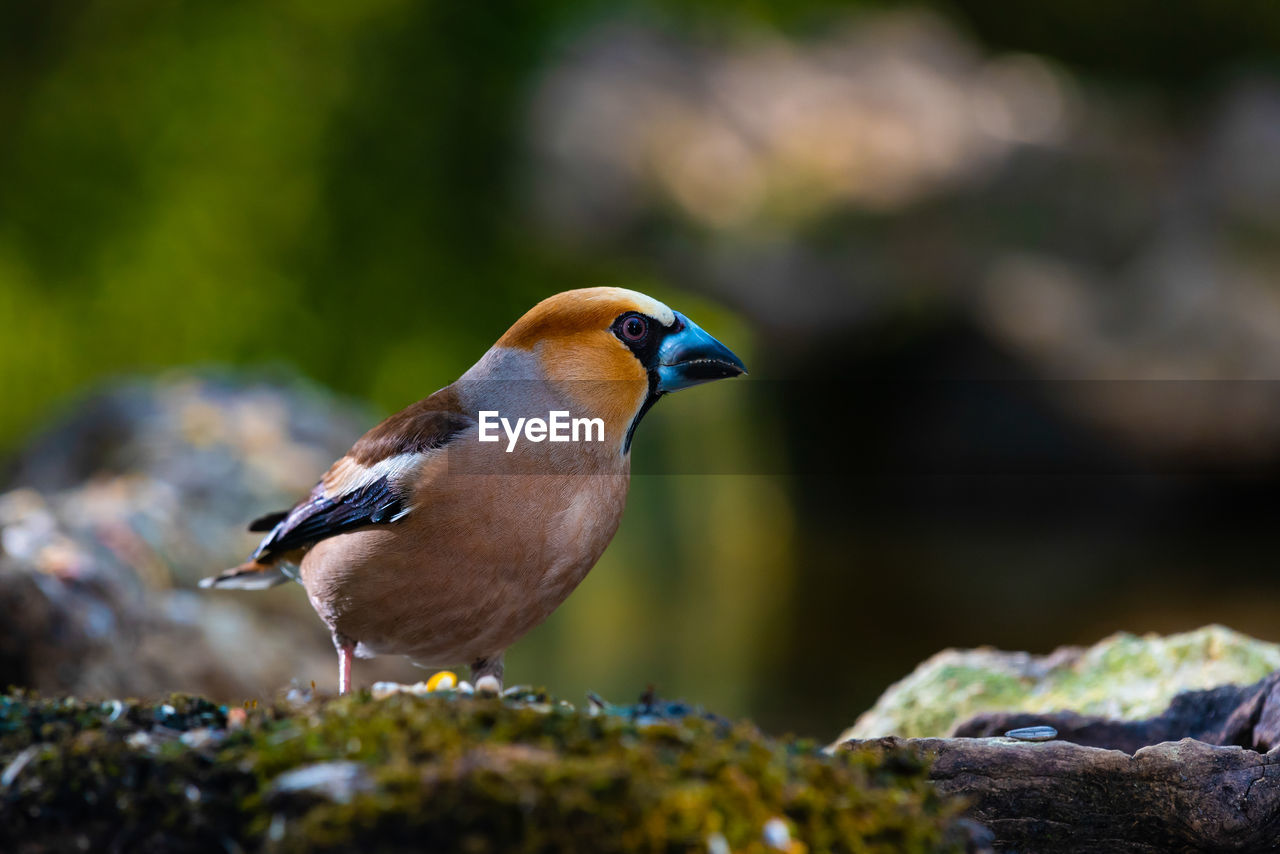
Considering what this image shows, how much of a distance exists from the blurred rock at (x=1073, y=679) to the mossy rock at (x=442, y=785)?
2.27m

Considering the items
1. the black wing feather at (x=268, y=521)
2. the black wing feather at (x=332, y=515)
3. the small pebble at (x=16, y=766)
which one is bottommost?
the small pebble at (x=16, y=766)

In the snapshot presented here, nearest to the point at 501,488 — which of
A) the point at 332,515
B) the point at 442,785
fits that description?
the point at 332,515

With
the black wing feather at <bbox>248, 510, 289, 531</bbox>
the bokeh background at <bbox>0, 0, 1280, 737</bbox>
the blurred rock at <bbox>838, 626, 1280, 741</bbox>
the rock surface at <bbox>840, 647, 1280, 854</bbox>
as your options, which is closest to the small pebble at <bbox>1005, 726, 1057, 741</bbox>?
the rock surface at <bbox>840, 647, 1280, 854</bbox>

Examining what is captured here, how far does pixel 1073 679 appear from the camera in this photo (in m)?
4.63

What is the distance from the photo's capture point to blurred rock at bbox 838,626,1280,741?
4.35 meters

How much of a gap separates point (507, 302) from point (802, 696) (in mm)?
11531

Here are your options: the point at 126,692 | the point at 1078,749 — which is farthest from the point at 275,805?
the point at 126,692

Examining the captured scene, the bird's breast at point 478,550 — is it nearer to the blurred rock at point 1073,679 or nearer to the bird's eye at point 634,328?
the bird's eye at point 634,328

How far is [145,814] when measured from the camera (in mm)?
2115

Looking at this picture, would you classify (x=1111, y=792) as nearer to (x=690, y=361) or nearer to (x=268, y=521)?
(x=690, y=361)

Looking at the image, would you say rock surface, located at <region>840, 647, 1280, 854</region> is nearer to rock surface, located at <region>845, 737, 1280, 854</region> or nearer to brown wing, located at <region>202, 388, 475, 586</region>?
rock surface, located at <region>845, 737, 1280, 854</region>

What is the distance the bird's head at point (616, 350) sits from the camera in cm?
379

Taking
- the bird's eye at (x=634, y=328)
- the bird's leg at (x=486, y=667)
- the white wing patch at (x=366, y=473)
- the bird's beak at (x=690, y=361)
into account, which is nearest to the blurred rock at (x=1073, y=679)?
the bird's leg at (x=486, y=667)

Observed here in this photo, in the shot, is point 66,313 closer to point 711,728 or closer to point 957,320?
point 957,320
